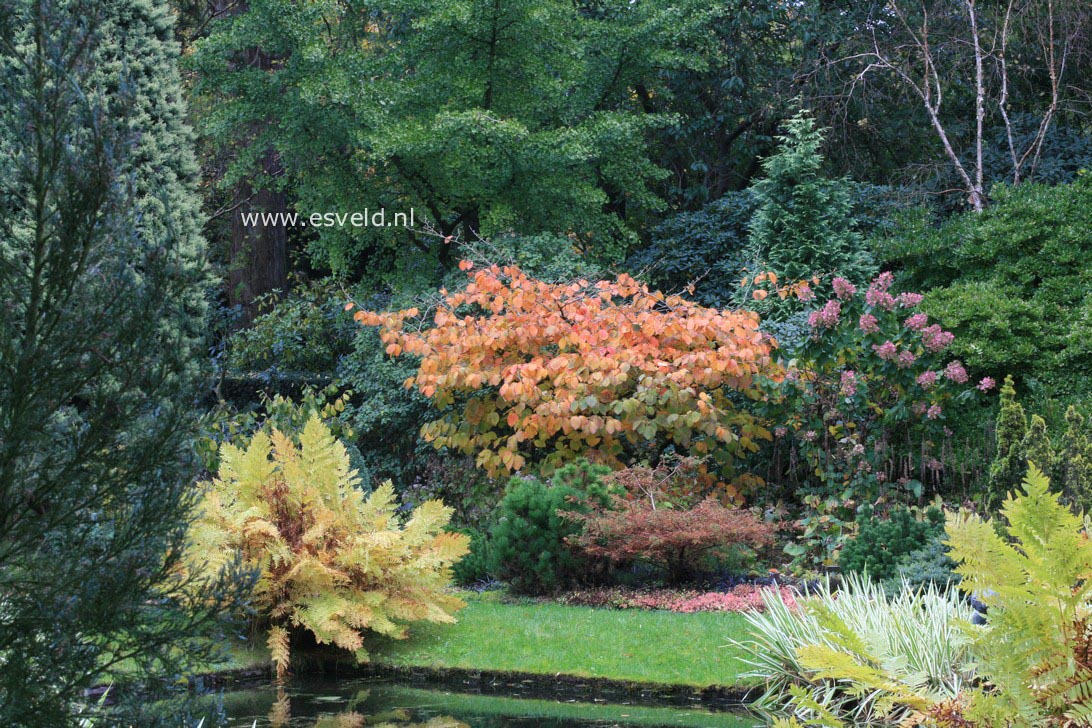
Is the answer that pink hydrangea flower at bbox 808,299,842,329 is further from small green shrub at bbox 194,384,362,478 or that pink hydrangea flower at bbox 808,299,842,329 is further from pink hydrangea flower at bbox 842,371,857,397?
small green shrub at bbox 194,384,362,478

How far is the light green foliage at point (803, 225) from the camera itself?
1227cm

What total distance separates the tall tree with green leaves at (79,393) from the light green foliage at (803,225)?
32.7 ft

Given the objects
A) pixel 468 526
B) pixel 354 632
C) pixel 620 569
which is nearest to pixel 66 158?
pixel 354 632

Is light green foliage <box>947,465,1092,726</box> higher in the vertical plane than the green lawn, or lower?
higher

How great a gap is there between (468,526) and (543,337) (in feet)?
6.46

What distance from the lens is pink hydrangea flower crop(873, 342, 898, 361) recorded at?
923 centimetres

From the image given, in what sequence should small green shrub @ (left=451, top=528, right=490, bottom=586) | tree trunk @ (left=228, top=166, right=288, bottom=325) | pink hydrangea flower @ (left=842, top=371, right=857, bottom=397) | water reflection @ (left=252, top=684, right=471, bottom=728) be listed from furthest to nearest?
tree trunk @ (left=228, top=166, right=288, bottom=325)
pink hydrangea flower @ (left=842, top=371, right=857, bottom=397)
small green shrub @ (left=451, top=528, right=490, bottom=586)
water reflection @ (left=252, top=684, right=471, bottom=728)

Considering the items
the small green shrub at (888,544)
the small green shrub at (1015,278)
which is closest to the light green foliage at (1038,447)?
the small green shrub at (888,544)

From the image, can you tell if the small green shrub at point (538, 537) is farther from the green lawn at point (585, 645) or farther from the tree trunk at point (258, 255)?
the tree trunk at point (258, 255)

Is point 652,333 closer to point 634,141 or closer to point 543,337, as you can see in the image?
point 543,337

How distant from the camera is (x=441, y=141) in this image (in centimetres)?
1188

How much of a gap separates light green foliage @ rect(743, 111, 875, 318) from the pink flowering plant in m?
2.35

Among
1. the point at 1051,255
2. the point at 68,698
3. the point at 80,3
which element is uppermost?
the point at 1051,255

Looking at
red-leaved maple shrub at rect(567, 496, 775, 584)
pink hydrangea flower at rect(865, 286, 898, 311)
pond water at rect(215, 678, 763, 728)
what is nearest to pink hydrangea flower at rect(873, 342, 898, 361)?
pink hydrangea flower at rect(865, 286, 898, 311)
